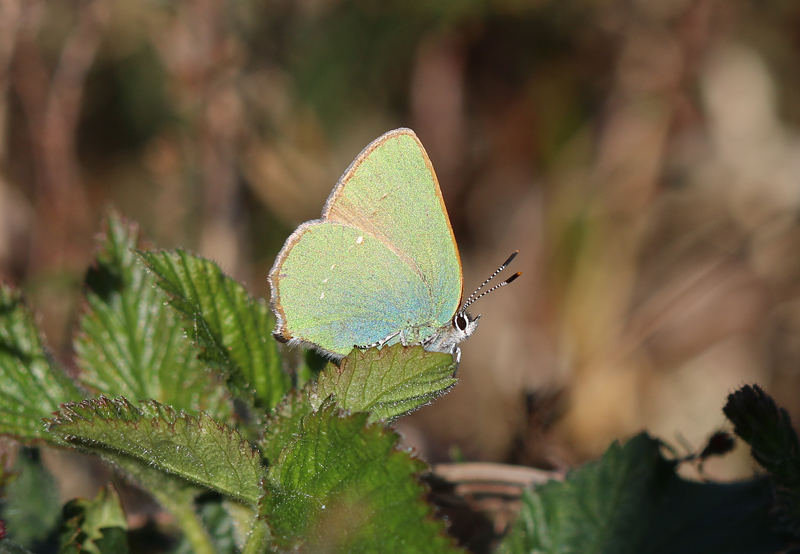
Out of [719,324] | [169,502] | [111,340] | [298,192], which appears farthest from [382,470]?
[719,324]

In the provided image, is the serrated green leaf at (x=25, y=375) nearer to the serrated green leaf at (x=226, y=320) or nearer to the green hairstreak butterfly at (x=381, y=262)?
the serrated green leaf at (x=226, y=320)

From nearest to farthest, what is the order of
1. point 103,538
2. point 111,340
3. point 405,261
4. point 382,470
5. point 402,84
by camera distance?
point 382,470 → point 103,538 → point 111,340 → point 405,261 → point 402,84

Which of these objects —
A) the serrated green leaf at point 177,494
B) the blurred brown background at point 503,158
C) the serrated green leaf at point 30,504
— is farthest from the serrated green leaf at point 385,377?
the blurred brown background at point 503,158

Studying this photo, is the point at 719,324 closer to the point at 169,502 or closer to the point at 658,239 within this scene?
the point at 658,239

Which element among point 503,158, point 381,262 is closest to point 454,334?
point 381,262

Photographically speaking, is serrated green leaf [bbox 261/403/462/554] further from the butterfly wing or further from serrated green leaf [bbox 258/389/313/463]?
the butterfly wing
